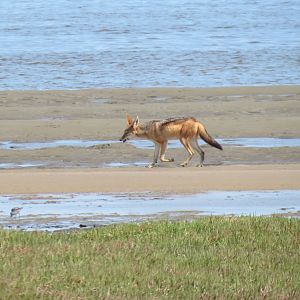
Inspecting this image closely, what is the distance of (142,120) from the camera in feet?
65.5

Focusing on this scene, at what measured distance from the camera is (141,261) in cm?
838

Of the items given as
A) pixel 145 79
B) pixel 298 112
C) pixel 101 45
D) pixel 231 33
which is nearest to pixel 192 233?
A: pixel 298 112

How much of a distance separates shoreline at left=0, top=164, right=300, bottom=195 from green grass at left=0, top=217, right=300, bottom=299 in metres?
3.67

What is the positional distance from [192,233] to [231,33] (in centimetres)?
3010

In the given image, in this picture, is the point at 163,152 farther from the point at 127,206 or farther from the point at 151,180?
the point at 127,206

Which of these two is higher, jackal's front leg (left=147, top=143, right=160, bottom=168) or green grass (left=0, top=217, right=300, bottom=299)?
green grass (left=0, top=217, right=300, bottom=299)

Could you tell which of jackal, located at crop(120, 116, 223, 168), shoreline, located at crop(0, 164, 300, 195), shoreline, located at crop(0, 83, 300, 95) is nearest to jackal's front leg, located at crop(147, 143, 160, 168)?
jackal, located at crop(120, 116, 223, 168)

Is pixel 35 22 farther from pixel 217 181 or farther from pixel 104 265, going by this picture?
pixel 104 265

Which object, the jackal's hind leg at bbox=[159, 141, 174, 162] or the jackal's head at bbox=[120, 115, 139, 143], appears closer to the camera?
the jackal's hind leg at bbox=[159, 141, 174, 162]

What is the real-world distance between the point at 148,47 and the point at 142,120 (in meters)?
13.6

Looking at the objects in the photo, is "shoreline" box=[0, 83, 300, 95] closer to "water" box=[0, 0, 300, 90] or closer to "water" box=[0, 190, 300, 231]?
"water" box=[0, 0, 300, 90]

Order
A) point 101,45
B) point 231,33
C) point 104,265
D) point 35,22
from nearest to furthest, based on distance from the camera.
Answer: point 104,265 < point 101,45 < point 231,33 < point 35,22

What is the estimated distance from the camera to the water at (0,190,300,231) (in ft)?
37.1

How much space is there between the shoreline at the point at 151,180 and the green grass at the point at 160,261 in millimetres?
3667
